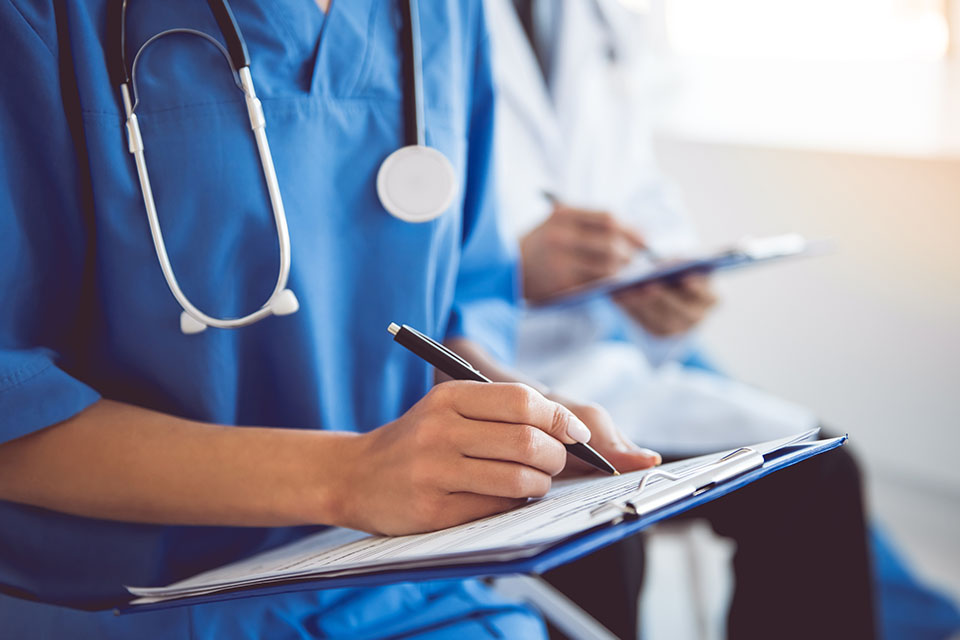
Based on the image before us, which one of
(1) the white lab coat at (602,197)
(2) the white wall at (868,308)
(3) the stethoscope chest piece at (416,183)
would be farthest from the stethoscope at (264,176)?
(2) the white wall at (868,308)

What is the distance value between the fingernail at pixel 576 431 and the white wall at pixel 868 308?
58.2 inches

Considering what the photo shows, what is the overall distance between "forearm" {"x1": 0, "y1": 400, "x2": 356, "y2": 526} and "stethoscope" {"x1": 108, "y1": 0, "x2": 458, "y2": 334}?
0.08m

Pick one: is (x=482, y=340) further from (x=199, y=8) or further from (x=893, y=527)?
(x=893, y=527)

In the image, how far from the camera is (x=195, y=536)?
0.69m

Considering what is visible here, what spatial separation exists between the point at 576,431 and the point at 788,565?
2.32 feet

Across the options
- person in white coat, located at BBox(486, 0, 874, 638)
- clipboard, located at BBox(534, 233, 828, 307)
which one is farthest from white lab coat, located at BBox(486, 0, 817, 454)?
clipboard, located at BBox(534, 233, 828, 307)

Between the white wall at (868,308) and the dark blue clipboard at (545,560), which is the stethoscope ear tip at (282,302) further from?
the white wall at (868,308)

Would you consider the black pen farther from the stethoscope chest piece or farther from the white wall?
the white wall

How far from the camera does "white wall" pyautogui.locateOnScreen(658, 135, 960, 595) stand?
1.77 meters

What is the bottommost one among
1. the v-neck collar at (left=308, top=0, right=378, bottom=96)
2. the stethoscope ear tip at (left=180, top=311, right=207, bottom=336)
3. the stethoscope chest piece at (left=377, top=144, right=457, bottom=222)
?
the stethoscope ear tip at (left=180, top=311, right=207, bottom=336)

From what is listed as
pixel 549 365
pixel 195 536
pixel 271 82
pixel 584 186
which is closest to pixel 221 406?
pixel 195 536

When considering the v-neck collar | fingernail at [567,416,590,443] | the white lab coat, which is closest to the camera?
fingernail at [567,416,590,443]

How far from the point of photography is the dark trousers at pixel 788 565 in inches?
42.3

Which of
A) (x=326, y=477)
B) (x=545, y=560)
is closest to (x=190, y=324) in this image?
(x=326, y=477)
